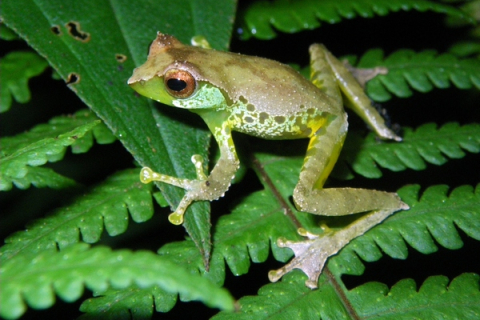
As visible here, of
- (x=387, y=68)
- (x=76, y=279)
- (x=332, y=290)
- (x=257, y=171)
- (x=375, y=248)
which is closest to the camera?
(x=76, y=279)

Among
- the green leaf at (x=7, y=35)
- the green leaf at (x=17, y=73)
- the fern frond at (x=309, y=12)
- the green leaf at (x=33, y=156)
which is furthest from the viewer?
the fern frond at (x=309, y=12)

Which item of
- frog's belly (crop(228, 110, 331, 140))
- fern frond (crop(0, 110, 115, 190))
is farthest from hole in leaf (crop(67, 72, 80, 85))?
frog's belly (crop(228, 110, 331, 140))

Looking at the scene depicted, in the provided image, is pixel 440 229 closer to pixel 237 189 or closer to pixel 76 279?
pixel 237 189

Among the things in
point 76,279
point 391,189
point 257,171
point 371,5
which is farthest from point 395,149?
point 76,279

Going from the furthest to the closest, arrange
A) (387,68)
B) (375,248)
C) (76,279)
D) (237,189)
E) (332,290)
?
(387,68) < (237,189) < (375,248) < (332,290) < (76,279)

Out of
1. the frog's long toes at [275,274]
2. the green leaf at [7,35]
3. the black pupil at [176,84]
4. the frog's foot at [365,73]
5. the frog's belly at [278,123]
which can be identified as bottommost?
the frog's long toes at [275,274]

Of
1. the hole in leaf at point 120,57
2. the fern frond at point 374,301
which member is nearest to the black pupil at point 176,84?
the hole in leaf at point 120,57

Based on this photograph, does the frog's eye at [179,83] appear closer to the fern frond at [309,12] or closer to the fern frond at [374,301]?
the fern frond at [309,12]
